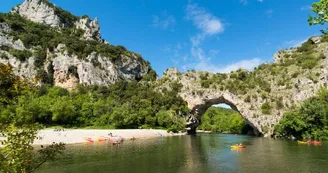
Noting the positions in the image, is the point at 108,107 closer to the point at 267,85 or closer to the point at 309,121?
the point at 267,85

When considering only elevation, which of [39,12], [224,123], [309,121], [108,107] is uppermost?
[39,12]

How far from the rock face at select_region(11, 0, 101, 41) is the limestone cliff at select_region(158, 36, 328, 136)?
63.8m

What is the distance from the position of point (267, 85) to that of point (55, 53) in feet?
273

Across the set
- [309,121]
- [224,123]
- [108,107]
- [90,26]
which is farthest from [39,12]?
[309,121]

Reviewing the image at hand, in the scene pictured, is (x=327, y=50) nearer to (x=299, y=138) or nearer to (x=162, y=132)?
(x=299, y=138)

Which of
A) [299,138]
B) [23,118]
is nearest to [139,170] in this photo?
[23,118]

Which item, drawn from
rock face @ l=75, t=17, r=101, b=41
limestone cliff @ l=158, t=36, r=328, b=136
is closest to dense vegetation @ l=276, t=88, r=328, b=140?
limestone cliff @ l=158, t=36, r=328, b=136

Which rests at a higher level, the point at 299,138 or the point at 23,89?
the point at 23,89

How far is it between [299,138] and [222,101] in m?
32.9

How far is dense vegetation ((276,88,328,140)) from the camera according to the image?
171ft

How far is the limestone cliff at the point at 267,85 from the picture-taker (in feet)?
222

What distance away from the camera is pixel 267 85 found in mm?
74312

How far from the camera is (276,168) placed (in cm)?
2452

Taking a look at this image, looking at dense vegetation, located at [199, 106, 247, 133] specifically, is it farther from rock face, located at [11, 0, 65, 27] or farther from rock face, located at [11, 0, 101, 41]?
rock face, located at [11, 0, 65, 27]
